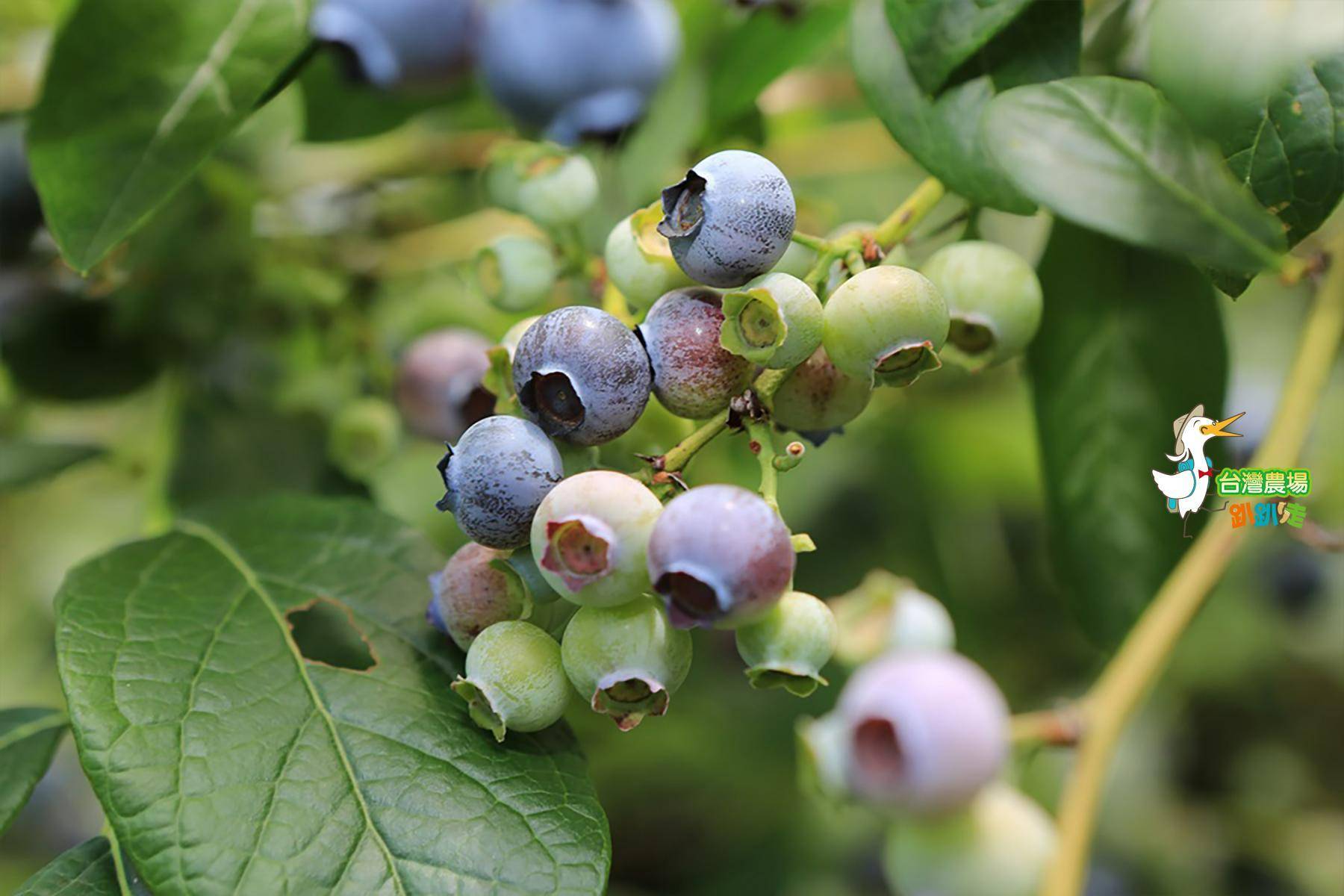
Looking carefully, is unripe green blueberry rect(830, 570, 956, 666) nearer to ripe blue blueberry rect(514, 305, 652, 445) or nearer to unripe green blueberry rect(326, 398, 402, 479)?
ripe blue blueberry rect(514, 305, 652, 445)

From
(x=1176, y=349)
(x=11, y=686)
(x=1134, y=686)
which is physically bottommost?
(x=11, y=686)

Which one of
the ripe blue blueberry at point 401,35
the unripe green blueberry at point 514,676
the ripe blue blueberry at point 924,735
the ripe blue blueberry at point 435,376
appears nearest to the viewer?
the ripe blue blueberry at point 924,735

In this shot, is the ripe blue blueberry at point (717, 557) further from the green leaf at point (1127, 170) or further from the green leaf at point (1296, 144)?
the green leaf at point (1296, 144)

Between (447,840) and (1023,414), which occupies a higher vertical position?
(447,840)

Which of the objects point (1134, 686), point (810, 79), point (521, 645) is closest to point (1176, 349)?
point (1134, 686)

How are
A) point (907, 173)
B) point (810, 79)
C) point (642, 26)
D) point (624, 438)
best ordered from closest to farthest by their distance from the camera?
point (624, 438) < point (642, 26) < point (810, 79) < point (907, 173)

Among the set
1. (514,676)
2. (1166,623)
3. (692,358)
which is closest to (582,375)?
(692,358)

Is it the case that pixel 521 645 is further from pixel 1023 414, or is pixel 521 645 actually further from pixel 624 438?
pixel 1023 414

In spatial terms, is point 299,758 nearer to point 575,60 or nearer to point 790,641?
point 790,641

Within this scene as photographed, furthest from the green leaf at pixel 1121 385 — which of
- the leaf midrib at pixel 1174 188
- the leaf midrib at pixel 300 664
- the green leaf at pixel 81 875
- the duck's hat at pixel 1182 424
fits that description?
the green leaf at pixel 81 875
